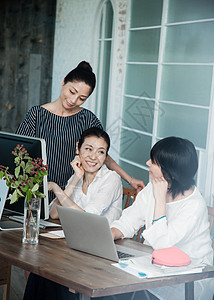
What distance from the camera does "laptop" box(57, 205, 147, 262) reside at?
178 centimetres

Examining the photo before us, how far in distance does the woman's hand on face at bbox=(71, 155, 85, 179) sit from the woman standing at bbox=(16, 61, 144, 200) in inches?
8.0

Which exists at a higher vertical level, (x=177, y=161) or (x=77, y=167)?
(x=177, y=161)

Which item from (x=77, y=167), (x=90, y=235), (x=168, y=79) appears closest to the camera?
(x=90, y=235)

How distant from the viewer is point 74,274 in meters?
1.62

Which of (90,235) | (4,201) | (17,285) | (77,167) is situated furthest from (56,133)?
(17,285)

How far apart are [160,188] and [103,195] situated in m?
0.47

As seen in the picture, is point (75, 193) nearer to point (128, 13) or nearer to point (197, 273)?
point (197, 273)

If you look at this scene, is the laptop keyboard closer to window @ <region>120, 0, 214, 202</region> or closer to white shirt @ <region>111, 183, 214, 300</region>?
white shirt @ <region>111, 183, 214, 300</region>

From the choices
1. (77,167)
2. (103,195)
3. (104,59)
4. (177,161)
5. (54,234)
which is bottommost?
(54,234)

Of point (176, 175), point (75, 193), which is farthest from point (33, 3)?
point (176, 175)

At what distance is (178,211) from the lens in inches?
81.8

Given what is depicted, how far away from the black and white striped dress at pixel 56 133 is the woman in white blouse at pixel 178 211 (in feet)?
2.44

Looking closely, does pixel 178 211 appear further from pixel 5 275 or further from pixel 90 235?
pixel 5 275

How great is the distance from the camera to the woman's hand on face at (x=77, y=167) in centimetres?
258
